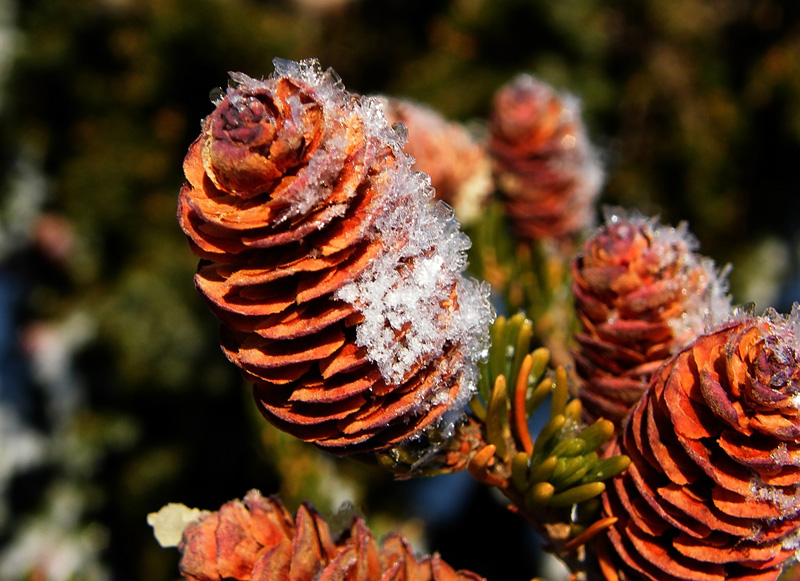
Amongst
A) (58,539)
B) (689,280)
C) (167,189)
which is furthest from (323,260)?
(58,539)

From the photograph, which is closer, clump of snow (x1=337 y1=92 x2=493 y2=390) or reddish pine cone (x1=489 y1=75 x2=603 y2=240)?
clump of snow (x1=337 y1=92 x2=493 y2=390)

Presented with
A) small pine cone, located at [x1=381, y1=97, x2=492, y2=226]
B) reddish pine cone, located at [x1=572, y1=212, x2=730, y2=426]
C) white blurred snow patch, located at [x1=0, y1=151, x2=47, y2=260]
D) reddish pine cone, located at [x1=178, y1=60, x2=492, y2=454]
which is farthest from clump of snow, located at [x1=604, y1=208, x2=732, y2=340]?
white blurred snow patch, located at [x1=0, y1=151, x2=47, y2=260]

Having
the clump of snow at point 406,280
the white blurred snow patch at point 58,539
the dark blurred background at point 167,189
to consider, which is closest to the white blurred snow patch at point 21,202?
the dark blurred background at point 167,189

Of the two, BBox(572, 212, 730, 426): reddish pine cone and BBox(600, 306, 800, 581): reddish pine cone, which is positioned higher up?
BBox(572, 212, 730, 426): reddish pine cone

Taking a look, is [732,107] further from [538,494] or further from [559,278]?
[538,494]

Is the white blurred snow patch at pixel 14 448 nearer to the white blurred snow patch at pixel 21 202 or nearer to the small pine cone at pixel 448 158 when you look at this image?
the white blurred snow patch at pixel 21 202

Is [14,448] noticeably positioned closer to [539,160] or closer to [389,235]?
[539,160]

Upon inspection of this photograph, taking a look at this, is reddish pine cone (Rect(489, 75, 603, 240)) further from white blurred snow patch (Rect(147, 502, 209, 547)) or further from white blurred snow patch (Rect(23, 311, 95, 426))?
white blurred snow patch (Rect(23, 311, 95, 426))
